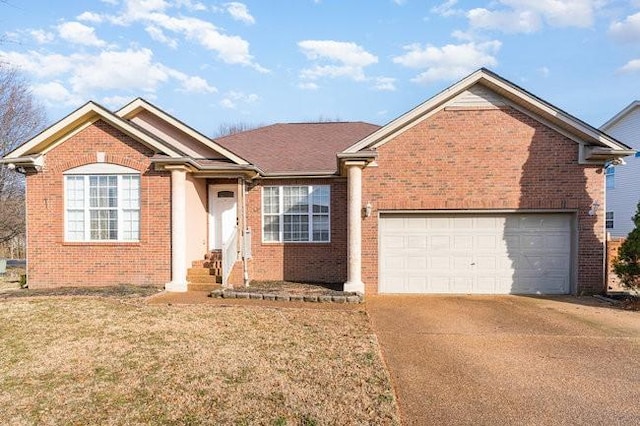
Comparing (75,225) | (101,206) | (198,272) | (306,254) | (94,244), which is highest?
(101,206)

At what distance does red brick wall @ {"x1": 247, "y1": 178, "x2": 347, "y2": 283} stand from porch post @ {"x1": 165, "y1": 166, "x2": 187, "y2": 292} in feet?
7.94

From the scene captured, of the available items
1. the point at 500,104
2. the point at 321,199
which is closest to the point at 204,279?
the point at 321,199

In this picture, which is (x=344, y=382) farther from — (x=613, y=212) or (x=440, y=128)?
(x=613, y=212)

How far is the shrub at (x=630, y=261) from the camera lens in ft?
33.2

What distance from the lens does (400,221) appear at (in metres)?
11.8

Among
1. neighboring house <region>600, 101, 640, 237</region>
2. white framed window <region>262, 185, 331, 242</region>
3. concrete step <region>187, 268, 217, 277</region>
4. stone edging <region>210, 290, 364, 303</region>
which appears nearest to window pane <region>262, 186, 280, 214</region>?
white framed window <region>262, 185, 331, 242</region>

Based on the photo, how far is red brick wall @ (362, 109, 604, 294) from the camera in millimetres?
11156

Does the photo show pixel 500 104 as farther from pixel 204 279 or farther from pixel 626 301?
pixel 204 279

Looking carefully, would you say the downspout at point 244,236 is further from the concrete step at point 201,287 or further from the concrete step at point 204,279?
the concrete step at point 201,287

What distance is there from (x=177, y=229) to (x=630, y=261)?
A: 11899mm

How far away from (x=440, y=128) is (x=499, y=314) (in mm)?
5212

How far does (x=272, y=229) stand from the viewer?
43.7ft

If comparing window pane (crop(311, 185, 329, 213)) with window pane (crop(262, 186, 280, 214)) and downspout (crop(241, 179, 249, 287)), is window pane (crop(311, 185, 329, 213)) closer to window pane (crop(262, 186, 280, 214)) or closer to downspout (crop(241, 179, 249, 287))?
window pane (crop(262, 186, 280, 214))

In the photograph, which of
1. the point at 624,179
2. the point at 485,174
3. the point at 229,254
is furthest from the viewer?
the point at 624,179
